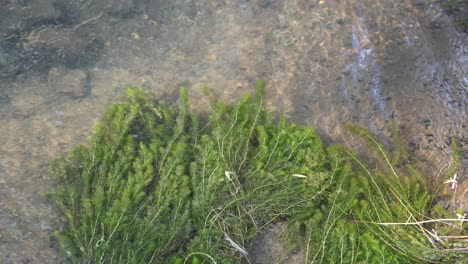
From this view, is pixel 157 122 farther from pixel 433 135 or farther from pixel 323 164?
pixel 433 135

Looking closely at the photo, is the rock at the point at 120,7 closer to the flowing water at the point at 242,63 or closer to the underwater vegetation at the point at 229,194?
the flowing water at the point at 242,63

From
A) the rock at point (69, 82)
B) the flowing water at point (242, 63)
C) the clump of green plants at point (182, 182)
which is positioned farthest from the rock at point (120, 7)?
the clump of green plants at point (182, 182)

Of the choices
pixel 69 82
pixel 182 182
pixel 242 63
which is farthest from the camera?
pixel 242 63

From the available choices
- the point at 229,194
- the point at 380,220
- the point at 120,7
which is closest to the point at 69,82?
the point at 120,7

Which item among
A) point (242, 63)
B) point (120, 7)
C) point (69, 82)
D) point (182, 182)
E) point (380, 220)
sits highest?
point (120, 7)

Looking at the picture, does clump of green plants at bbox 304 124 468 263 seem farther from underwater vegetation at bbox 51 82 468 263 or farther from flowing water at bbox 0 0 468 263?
flowing water at bbox 0 0 468 263

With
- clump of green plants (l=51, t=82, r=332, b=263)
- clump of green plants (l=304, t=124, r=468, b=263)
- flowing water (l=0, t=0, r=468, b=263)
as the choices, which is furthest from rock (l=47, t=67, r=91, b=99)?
clump of green plants (l=304, t=124, r=468, b=263)

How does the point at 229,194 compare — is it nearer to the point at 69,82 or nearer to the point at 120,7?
the point at 69,82

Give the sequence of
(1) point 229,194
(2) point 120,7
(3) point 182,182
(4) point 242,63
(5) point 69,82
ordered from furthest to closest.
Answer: (2) point 120,7 → (4) point 242,63 → (5) point 69,82 → (1) point 229,194 → (3) point 182,182
